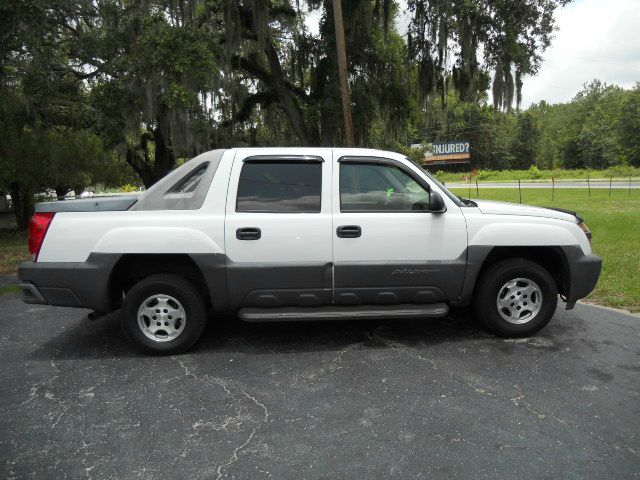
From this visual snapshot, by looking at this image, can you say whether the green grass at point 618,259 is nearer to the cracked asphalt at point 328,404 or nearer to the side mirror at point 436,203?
the cracked asphalt at point 328,404

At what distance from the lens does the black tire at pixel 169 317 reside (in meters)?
4.20

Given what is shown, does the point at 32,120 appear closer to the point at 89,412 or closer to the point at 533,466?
the point at 89,412

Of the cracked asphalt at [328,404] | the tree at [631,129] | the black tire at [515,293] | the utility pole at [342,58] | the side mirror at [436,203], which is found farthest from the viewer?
the tree at [631,129]

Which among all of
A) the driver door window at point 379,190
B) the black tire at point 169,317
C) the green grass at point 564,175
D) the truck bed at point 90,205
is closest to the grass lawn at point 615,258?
the driver door window at point 379,190

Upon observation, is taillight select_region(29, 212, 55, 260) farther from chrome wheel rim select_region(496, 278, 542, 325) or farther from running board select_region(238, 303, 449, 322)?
chrome wheel rim select_region(496, 278, 542, 325)

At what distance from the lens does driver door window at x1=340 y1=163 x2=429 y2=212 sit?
4.37 meters

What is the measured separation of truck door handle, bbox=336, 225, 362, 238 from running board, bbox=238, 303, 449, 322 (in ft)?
2.25

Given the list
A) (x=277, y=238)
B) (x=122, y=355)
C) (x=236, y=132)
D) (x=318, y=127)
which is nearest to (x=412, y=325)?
(x=277, y=238)

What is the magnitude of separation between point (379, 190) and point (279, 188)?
93cm

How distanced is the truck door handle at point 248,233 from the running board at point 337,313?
662mm

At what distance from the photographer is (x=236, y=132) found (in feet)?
58.1

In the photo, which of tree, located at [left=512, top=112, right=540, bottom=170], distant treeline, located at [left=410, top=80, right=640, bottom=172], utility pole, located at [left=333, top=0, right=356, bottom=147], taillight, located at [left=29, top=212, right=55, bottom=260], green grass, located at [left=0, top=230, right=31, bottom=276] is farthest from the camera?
tree, located at [left=512, top=112, right=540, bottom=170]

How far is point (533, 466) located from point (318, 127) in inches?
535

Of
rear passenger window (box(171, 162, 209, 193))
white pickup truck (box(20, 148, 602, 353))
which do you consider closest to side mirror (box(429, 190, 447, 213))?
white pickup truck (box(20, 148, 602, 353))
